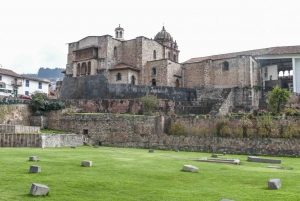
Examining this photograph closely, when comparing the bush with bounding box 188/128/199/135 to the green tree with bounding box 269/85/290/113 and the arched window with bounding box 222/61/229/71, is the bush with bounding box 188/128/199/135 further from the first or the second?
the arched window with bounding box 222/61/229/71

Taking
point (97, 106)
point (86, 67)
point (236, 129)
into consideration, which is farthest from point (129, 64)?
point (236, 129)

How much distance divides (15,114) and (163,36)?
3708cm

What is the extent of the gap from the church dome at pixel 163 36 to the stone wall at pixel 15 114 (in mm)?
34594

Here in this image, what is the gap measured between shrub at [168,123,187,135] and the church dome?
118 ft

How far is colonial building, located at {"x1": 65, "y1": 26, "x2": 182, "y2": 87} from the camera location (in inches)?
2007

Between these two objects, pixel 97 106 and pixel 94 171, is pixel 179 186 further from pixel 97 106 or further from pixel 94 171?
pixel 97 106

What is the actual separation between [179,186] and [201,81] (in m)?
41.8

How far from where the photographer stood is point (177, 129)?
101 feet

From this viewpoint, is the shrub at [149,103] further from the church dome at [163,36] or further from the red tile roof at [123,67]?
the church dome at [163,36]

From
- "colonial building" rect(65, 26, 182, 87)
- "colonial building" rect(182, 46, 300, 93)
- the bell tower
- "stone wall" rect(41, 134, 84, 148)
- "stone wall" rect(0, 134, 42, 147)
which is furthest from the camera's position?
the bell tower

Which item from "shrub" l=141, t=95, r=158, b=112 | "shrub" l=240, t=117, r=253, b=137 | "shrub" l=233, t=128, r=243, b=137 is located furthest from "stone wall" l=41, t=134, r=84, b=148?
"shrub" l=240, t=117, r=253, b=137

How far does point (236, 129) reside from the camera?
1118 inches

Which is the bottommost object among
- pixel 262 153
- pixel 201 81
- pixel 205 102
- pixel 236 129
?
pixel 262 153

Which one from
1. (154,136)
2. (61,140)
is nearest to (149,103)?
(154,136)
